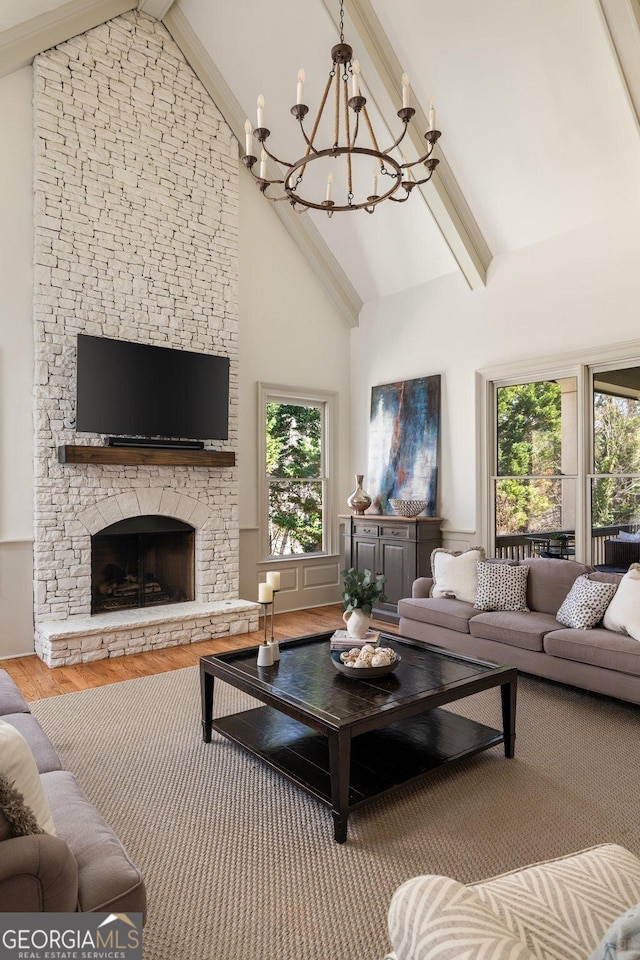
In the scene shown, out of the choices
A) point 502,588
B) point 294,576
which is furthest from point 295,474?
point 502,588

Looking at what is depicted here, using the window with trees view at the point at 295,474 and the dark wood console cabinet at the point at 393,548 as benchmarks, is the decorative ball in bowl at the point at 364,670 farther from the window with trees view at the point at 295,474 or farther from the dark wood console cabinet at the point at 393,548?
the window with trees view at the point at 295,474

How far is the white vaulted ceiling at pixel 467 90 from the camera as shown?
414cm

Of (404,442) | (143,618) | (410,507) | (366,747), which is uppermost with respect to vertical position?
(404,442)

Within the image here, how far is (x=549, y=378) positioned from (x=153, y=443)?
355 centimetres

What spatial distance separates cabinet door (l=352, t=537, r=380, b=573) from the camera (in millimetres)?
6355

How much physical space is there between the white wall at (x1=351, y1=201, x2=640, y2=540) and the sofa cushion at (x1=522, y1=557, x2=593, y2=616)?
1.28 metres

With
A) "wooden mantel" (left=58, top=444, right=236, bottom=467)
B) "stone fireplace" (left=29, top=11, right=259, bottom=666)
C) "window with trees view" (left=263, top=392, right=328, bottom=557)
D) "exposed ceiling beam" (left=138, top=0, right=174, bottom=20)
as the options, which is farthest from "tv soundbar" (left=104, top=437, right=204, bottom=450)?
"exposed ceiling beam" (left=138, top=0, right=174, bottom=20)

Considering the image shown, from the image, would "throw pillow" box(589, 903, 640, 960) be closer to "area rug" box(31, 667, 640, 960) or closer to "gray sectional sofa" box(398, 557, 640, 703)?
"area rug" box(31, 667, 640, 960)

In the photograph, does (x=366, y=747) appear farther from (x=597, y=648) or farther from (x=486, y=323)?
(x=486, y=323)

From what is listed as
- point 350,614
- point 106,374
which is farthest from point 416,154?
Answer: point 350,614

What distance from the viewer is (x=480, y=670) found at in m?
3.18

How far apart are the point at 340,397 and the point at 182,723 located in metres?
→ 4.49

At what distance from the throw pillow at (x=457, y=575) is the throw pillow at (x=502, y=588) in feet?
0.43

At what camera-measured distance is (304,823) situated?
2529mm
